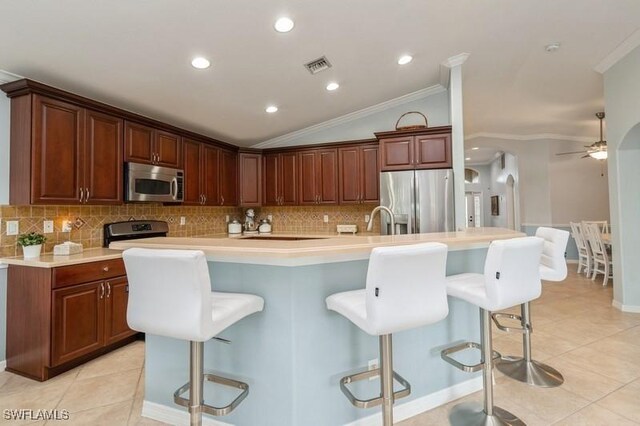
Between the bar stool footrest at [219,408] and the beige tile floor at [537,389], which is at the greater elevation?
the bar stool footrest at [219,408]

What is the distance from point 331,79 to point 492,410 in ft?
10.5

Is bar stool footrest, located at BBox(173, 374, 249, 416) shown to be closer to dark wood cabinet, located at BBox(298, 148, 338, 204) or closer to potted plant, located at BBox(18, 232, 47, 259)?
potted plant, located at BBox(18, 232, 47, 259)

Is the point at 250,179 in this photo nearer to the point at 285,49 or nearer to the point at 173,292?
the point at 285,49

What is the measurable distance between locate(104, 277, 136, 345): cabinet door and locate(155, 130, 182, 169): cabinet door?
55.6 inches

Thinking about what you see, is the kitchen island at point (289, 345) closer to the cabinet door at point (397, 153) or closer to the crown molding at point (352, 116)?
the cabinet door at point (397, 153)

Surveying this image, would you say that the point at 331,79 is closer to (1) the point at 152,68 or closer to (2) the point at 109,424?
(1) the point at 152,68

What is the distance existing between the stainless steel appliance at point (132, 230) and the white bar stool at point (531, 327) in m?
3.54

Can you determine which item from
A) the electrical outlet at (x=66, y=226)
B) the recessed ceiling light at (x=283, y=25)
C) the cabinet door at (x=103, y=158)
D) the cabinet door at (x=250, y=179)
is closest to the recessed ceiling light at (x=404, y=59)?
the recessed ceiling light at (x=283, y=25)

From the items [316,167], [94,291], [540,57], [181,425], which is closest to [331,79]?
[316,167]

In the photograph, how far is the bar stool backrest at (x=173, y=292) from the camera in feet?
4.29

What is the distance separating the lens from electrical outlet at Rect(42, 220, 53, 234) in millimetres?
2793

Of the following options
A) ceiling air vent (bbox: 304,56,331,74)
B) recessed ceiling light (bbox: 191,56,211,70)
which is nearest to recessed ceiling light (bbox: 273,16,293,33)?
ceiling air vent (bbox: 304,56,331,74)

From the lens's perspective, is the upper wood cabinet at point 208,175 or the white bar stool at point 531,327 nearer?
the white bar stool at point 531,327

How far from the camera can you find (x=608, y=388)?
2182mm
